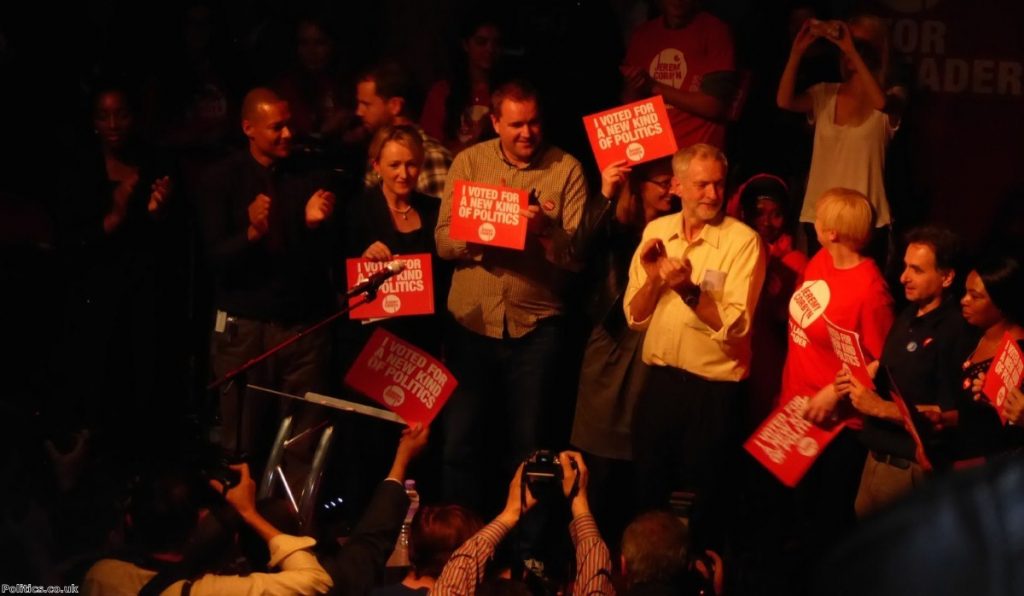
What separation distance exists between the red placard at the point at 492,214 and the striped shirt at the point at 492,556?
1.61 metres

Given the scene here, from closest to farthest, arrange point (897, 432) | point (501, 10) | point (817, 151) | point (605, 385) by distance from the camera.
→ point (897, 432)
point (605, 385)
point (817, 151)
point (501, 10)

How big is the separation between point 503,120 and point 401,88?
0.82 meters

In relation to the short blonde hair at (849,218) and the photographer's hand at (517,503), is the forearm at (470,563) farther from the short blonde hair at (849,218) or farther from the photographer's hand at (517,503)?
the short blonde hair at (849,218)

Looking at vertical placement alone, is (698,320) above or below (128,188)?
below

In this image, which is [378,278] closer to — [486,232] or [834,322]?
[486,232]

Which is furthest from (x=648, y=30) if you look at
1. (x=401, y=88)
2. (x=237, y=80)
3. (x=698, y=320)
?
(x=237, y=80)

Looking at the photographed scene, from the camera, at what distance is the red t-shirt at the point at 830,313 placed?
4820 millimetres

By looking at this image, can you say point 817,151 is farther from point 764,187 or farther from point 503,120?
point 503,120

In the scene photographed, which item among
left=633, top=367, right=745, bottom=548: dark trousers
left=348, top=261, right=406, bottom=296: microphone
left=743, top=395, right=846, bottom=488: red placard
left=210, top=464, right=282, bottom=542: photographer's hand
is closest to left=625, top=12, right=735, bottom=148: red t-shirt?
left=633, top=367, right=745, bottom=548: dark trousers

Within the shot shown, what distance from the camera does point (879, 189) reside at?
5582 millimetres

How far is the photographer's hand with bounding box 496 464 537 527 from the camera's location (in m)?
3.78

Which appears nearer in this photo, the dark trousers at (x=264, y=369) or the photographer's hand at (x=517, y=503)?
the photographer's hand at (x=517, y=503)

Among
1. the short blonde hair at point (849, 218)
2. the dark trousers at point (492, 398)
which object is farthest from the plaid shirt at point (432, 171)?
the short blonde hair at point (849, 218)

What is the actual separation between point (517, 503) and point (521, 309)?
1.59m
